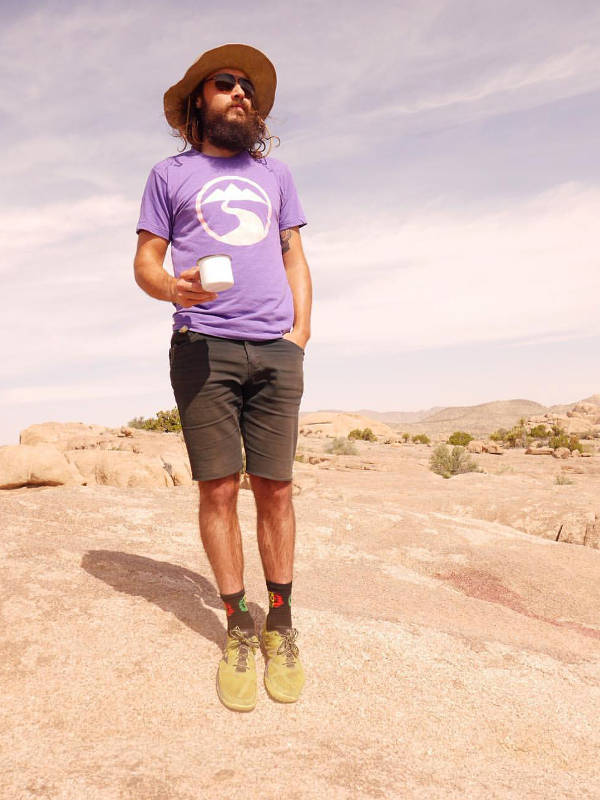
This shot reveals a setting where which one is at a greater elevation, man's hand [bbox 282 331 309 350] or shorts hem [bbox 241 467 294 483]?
man's hand [bbox 282 331 309 350]

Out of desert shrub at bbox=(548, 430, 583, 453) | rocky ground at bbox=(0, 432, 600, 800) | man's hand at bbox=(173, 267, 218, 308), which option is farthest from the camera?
desert shrub at bbox=(548, 430, 583, 453)

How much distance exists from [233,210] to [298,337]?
0.60 metres

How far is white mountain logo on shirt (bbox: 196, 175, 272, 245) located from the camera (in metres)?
2.57

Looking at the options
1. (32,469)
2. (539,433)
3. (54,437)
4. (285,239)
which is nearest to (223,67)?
(285,239)

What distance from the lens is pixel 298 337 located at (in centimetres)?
272

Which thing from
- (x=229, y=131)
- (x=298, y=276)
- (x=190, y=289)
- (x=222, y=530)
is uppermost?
(x=229, y=131)

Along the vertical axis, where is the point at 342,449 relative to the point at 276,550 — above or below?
below

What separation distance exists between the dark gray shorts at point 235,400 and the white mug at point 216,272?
50 cm

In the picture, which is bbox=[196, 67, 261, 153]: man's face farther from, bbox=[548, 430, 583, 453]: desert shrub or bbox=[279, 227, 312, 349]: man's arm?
bbox=[548, 430, 583, 453]: desert shrub

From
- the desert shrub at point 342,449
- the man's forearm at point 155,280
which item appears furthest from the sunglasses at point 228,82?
the desert shrub at point 342,449

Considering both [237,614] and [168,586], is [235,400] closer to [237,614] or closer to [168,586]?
[237,614]

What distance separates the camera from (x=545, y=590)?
4.81 meters

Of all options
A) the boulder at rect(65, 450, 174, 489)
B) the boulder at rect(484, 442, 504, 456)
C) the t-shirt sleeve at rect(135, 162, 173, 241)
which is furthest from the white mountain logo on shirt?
the boulder at rect(484, 442, 504, 456)

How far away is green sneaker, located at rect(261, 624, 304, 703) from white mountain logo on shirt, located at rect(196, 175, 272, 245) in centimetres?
165
